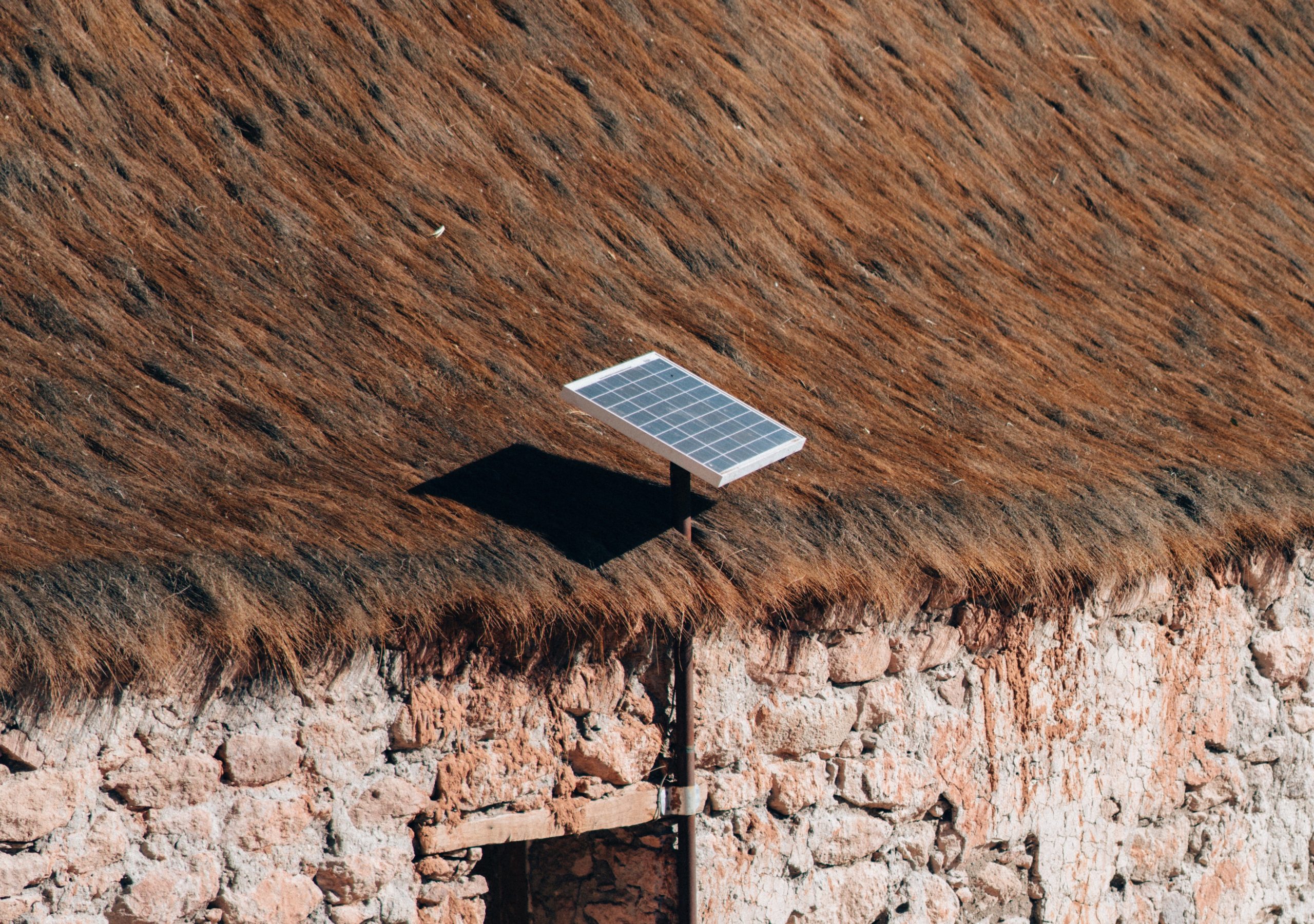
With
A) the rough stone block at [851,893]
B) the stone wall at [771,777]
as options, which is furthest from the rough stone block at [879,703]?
the rough stone block at [851,893]

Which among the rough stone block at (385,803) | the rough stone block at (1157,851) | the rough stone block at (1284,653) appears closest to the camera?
the rough stone block at (385,803)

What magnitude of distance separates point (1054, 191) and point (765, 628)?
4.09m

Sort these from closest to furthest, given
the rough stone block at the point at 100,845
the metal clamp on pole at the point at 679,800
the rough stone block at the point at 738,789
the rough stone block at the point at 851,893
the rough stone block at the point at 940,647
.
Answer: the rough stone block at the point at 100,845, the metal clamp on pole at the point at 679,800, the rough stone block at the point at 738,789, the rough stone block at the point at 851,893, the rough stone block at the point at 940,647

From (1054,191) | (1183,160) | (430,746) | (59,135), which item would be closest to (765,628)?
(430,746)

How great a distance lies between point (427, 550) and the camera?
4410 millimetres

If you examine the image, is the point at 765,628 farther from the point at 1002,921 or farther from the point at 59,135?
the point at 59,135

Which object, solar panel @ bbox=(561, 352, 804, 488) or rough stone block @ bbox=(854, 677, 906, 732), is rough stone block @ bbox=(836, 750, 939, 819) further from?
solar panel @ bbox=(561, 352, 804, 488)

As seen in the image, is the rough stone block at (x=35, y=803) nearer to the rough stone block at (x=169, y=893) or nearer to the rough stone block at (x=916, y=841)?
the rough stone block at (x=169, y=893)

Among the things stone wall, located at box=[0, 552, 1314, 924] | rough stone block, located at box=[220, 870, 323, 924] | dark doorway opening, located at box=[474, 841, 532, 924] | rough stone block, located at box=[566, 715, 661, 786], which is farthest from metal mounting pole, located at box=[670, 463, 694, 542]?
rough stone block, located at box=[220, 870, 323, 924]

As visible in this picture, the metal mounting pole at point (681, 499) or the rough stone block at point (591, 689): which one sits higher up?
the metal mounting pole at point (681, 499)

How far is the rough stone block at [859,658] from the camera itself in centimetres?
509

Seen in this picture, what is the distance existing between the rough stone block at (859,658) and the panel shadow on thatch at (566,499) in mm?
686

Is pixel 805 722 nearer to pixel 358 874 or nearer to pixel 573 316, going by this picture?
pixel 358 874

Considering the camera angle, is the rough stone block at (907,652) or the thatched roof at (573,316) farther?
the rough stone block at (907,652)
